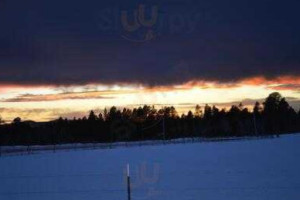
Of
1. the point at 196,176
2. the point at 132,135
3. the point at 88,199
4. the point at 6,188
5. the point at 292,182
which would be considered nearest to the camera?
the point at 88,199

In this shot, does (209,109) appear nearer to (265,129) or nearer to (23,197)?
(265,129)

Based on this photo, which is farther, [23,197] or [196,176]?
[196,176]

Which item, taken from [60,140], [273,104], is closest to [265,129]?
[273,104]

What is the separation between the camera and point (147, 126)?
526 ft

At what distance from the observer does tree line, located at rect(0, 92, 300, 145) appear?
159375mm

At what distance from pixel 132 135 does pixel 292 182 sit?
137 m

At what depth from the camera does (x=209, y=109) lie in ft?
652

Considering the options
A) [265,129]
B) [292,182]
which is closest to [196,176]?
[292,182]

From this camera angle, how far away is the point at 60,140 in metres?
167

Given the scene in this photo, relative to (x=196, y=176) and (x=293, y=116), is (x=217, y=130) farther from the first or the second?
(x=196, y=176)

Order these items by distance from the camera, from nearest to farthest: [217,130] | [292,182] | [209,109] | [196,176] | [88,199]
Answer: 1. [88,199]
2. [292,182]
3. [196,176]
4. [217,130]
5. [209,109]

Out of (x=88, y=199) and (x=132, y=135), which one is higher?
(x=132, y=135)

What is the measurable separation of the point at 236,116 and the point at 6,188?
16269cm

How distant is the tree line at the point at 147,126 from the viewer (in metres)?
159
